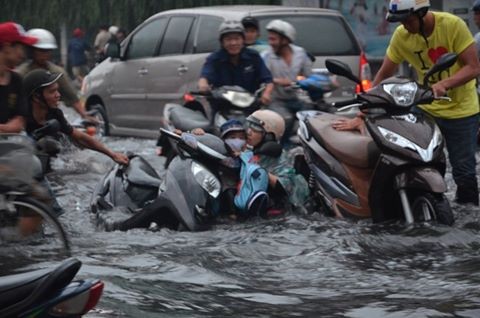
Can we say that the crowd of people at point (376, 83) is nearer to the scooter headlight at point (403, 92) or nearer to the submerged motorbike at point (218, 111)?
the scooter headlight at point (403, 92)

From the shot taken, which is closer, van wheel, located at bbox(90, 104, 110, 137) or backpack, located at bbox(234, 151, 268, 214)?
backpack, located at bbox(234, 151, 268, 214)

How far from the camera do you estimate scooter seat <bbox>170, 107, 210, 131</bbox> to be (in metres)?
11.2

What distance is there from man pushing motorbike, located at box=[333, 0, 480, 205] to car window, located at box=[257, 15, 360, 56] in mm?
5875

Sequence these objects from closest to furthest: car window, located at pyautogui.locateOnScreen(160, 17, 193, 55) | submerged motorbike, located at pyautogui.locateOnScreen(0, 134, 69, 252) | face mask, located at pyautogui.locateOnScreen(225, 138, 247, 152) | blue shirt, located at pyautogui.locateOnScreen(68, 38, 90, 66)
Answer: submerged motorbike, located at pyautogui.locateOnScreen(0, 134, 69, 252)
face mask, located at pyautogui.locateOnScreen(225, 138, 247, 152)
car window, located at pyautogui.locateOnScreen(160, 17, 193, 55)
blue shirt, located at pyautogui.locateOnScreen(68, 38, 90, 66)

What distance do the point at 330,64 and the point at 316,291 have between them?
2227mm

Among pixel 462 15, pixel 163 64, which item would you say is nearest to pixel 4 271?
pixel 163 64

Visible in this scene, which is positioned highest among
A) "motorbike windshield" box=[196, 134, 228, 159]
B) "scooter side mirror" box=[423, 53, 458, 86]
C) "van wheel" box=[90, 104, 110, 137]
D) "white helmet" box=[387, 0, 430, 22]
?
"white helmet" box=[387, 0, 430, 22]

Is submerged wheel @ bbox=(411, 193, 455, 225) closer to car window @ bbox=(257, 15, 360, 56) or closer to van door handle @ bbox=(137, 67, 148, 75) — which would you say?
car window @ bbox=(257, 15, 360, 56)

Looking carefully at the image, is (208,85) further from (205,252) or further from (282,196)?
(205,252)

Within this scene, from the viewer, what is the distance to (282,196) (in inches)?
376

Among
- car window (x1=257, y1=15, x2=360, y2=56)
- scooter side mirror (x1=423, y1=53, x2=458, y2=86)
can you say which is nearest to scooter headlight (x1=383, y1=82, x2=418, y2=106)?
scooter side mirror (x1=423, y1=53, x2=458, y2=86)

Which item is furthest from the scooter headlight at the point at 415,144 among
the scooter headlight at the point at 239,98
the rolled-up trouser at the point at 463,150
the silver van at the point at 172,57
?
the silver van at the point at 172,57

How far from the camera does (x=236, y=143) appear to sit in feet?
31.9

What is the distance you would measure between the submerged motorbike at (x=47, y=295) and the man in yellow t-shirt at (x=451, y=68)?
212 inches
